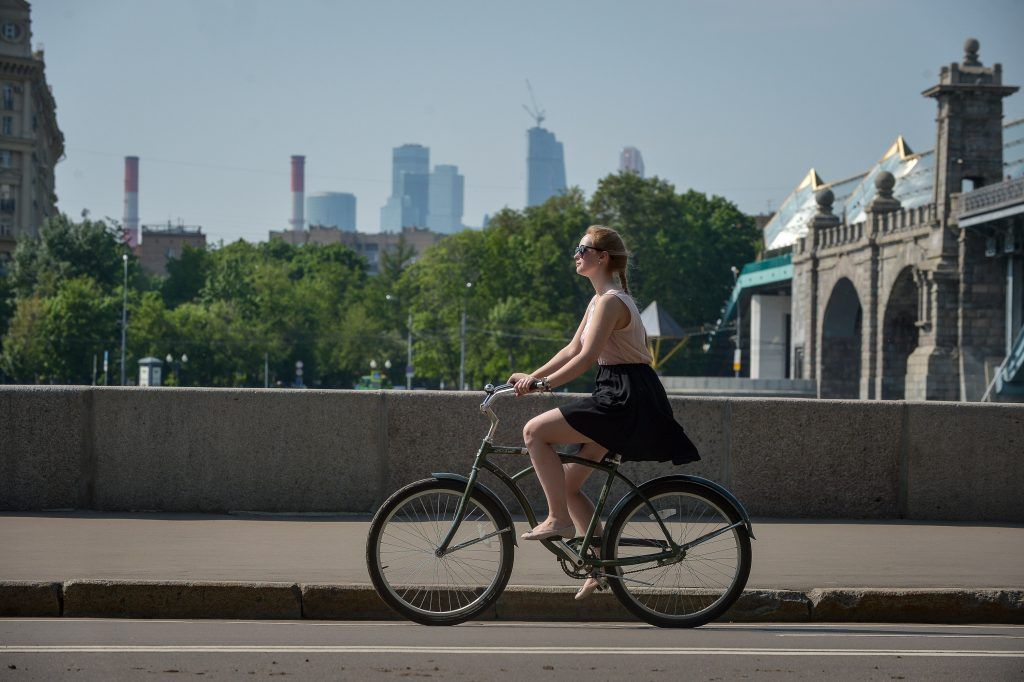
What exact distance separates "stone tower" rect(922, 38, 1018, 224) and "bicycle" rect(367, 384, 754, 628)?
5798cm

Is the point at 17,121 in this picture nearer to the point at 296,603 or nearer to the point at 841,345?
the point at 841,345

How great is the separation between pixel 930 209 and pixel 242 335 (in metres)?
52.8

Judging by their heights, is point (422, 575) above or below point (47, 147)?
below

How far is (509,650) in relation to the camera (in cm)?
601

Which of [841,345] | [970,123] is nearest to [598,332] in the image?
[970,123]

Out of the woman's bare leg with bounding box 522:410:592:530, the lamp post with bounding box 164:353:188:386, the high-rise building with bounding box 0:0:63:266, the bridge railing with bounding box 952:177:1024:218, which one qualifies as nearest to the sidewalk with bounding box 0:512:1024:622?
the woman's bare leg with bounding box 522:410:592:530

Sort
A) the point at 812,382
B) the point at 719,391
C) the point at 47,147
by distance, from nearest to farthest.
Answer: the point at 719,391
the point at 812,382
the point at 47,147

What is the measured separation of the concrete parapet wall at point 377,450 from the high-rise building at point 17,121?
8995 centimetres

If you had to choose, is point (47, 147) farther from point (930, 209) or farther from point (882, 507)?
point (882, 507)

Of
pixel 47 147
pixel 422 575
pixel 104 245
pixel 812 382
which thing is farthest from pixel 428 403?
pixel 47 147

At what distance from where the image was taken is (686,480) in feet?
21.4

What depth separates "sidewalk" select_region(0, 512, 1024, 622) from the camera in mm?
6977

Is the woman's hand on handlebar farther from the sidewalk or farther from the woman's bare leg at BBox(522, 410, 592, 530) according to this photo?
the sidewalk

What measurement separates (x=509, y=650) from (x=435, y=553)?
69 centimetres
